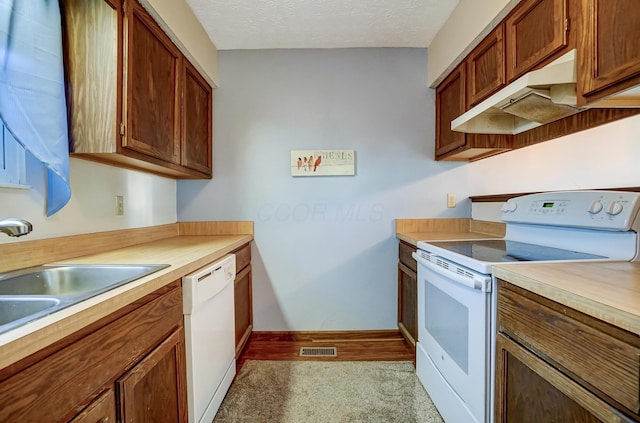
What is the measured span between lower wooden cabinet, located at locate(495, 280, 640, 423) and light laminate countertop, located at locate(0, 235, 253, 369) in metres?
1.21

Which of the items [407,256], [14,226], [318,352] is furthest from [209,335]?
[407,256]

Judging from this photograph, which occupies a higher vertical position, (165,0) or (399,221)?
(165,0)

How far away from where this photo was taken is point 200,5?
1.84 metres

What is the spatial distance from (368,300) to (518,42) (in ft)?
6.31

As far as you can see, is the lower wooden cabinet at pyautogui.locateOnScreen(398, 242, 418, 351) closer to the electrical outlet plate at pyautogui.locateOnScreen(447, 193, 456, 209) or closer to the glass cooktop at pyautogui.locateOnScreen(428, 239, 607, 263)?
the glass cooktop at pyautogui.locateOnScreen(428, 239, 607, 263)

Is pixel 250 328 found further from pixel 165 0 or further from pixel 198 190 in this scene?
pixel 165 0

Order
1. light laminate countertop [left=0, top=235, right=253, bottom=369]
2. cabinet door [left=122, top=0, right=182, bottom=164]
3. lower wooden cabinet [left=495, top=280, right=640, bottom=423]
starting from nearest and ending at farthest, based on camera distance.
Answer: light laminate countertop [left=0, top=235, right=253, bottom=369]
lower wooden cabinet [left=495, top=280, right=640, bottom=423]
cabinet door [left=122, top=0, right=182, bottom=164]

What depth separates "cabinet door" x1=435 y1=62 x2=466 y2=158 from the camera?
1970mm

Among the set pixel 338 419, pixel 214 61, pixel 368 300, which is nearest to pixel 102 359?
pixel 338 419

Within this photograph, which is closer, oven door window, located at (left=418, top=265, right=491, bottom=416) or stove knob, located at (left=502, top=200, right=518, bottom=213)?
oven door window, located at (left=418, top=265, right=491, bottom=416)

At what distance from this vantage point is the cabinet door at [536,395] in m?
0.73

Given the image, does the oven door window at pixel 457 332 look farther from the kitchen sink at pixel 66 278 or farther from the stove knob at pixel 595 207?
the kitchen sink at pixel 66 278

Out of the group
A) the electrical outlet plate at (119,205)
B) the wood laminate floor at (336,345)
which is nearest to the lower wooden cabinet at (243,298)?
the wood laminate floor at (336,345)

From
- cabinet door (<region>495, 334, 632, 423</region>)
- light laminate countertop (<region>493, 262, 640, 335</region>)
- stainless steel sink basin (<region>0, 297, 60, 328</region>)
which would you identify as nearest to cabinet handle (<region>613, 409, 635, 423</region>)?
cabinet door (<region>495, 334, 632, 423</region>)
